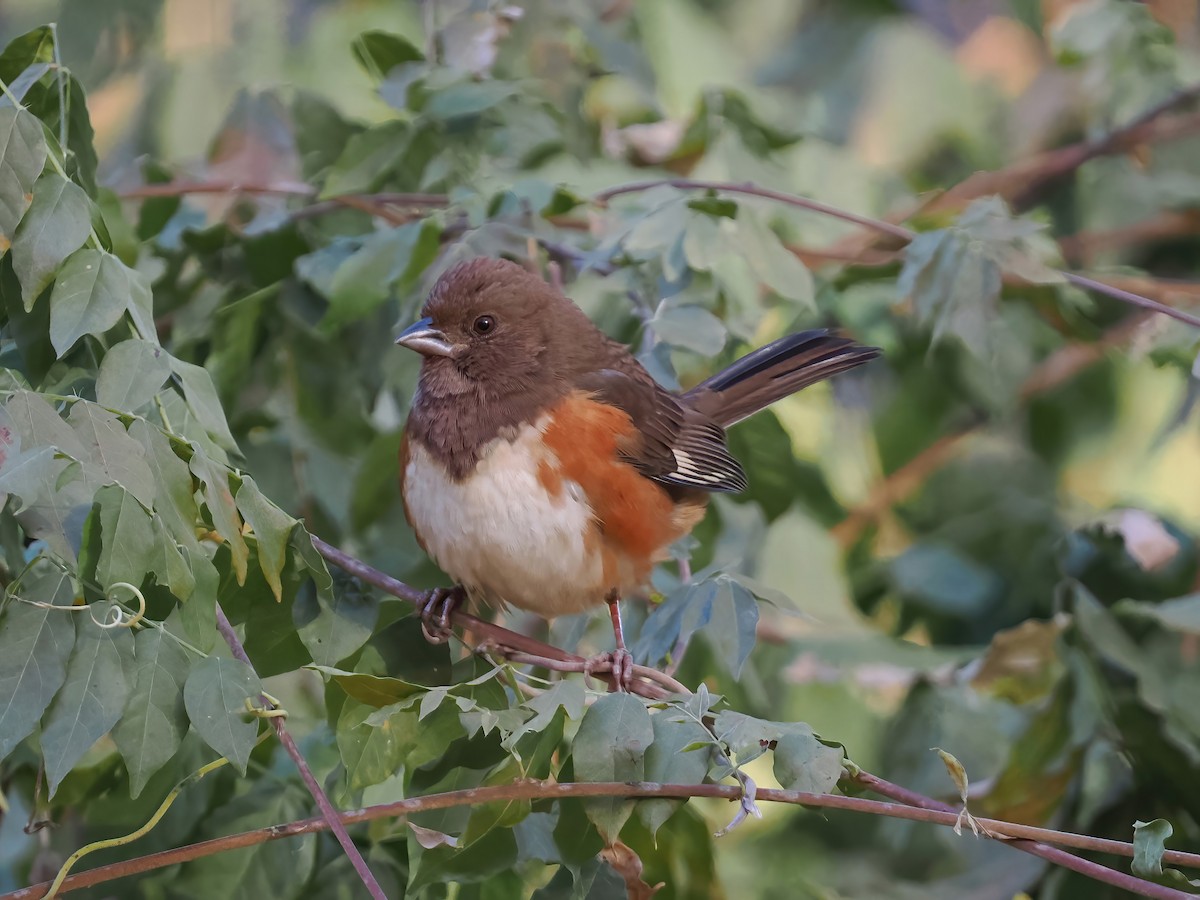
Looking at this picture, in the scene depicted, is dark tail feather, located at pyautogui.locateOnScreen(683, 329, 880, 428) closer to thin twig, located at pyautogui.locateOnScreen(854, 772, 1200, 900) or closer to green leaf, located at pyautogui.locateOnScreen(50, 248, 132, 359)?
thin twig, located at pyautogui.locateOnScreen(854, 772, 1200, 900)

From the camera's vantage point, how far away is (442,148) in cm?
281

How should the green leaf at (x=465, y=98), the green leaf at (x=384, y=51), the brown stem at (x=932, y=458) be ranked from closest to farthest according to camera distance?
the green leaf at (x=465, y=98) → the green leaf at (x=384, y=51) → the brown stem at (x=932, y=458)

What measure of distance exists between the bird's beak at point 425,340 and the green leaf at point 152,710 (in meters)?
1.03

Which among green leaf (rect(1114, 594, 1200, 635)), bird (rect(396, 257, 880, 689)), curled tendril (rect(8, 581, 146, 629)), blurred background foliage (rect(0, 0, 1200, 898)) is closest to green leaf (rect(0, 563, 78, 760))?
curled tendril (rect(8, 581, 146, 629))

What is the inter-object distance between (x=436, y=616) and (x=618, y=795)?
64 centimetres

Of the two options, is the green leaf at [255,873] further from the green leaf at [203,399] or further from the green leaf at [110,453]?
the green leaf at [110,453]

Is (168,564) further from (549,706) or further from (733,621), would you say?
(733,621)

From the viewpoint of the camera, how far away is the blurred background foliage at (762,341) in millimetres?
2365

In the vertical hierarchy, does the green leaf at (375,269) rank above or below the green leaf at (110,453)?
below

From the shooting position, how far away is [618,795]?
5.48ft

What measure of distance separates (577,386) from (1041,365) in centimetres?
211

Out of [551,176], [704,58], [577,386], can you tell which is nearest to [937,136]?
[704,58]

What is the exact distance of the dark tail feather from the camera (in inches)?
117

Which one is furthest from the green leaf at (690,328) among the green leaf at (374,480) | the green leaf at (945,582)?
the green leaf at (945,582)
